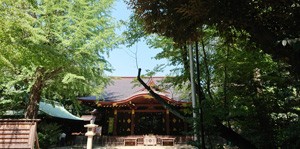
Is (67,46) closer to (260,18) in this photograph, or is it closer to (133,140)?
(133,140)

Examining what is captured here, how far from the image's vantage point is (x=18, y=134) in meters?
8.61

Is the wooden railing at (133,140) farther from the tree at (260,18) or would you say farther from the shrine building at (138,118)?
the tree at (260,18)

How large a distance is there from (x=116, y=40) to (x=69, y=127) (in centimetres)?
1148

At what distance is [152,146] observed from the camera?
1689 cm

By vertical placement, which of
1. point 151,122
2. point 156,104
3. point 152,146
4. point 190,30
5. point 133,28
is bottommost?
point 152,146

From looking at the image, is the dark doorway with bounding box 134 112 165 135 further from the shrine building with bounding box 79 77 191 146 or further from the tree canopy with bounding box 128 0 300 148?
the tree canopy with bounding box 128 0 300 148

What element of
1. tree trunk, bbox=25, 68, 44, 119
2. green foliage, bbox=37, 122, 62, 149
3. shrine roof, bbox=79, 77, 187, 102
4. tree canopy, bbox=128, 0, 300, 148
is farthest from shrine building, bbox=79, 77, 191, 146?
tree canopy, bbox=128, 0, 300, 148

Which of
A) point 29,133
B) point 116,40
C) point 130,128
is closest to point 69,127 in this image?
point 130,128

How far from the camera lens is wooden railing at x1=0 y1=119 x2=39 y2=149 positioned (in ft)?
28.1

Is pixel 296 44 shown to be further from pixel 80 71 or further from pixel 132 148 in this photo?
pixel 132 148

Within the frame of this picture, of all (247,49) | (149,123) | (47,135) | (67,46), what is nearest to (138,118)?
(149,123)

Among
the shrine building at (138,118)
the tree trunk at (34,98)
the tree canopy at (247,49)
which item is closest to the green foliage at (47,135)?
the tree trunk at (34,98)

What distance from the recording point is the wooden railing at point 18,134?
8.56 meters

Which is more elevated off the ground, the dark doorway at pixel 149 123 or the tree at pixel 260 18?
the tree at pixel 260 18
